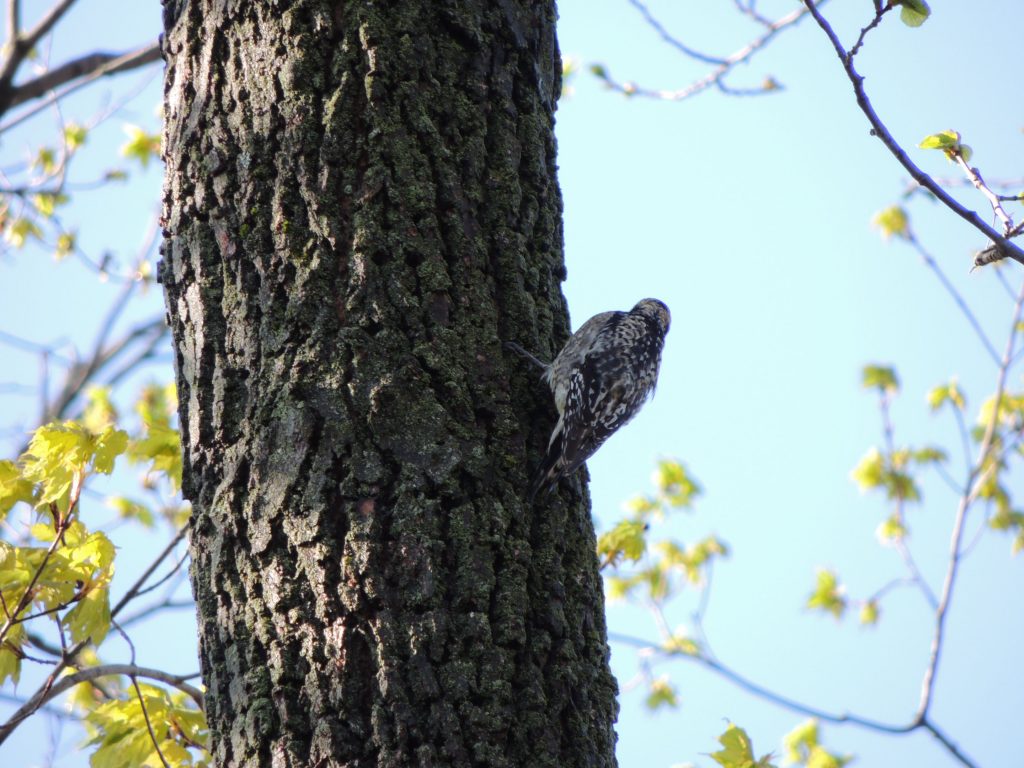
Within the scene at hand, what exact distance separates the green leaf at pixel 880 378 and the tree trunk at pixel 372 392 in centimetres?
559

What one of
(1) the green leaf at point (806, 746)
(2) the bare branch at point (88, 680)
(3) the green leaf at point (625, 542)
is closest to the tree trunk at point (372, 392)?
(2) the bare branch at point (88, 680)

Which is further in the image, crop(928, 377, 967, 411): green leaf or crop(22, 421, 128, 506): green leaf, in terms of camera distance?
crop(928, 377, 967, 411): green leaf

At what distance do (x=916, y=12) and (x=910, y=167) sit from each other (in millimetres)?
534

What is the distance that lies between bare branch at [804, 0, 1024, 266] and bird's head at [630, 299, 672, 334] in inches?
123

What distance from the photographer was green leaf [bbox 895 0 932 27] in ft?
7.78

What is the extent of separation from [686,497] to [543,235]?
596 cm

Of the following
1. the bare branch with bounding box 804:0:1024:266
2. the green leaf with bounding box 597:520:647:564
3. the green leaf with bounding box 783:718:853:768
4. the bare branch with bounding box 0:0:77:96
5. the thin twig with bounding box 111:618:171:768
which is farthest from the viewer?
the green leaf with bounding box 783:718:853:768

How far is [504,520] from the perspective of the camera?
8.13ft

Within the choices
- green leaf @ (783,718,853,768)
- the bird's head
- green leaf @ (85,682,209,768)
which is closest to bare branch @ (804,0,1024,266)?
green leaf @ (85,682,209,768)

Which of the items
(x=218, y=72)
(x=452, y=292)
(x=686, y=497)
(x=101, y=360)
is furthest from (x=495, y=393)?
(x=101, y=360)

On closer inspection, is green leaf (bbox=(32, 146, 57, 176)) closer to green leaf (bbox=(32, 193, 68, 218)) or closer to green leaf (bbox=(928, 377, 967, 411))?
green leaf (bbox=(32, 193, 68, 218))

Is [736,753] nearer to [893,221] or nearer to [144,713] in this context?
[144,713]

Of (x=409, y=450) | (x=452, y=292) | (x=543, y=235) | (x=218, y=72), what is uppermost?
(x=218, y=72)

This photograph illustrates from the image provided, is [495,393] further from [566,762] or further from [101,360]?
[101,360]
